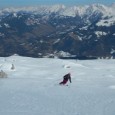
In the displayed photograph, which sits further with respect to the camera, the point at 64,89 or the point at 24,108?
the point at 64,89

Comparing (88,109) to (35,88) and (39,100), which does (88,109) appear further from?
(35,88)

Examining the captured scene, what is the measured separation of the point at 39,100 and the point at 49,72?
728 inches

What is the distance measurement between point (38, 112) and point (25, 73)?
20872 millimetres

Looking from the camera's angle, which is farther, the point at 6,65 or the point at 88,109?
the point at 6,65

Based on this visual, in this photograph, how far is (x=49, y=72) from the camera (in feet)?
135

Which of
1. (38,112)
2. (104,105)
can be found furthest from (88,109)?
(38,112)

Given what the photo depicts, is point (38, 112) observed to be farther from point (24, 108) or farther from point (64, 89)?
point (64, 89)

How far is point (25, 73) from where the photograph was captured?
40219 mm

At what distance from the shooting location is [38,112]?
19516mm

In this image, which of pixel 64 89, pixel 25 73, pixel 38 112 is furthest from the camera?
pixel 25 73

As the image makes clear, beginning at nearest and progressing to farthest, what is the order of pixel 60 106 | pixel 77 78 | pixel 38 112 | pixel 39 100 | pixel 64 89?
pixel 38 112
pixel 60 106
pixel 39 100
pixel 64 89
pixel 77 78

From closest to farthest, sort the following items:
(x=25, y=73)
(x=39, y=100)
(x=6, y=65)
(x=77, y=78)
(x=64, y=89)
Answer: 1. (x=39, y=100)
2. (x=64, y=89)
3. (x=77, y=78)
4. (x=25, y=73)
5. (x=6, y=65)

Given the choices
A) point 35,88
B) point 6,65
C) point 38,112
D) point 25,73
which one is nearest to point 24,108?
point 38,112

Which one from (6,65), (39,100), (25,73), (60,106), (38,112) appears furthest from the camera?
(6,65)
